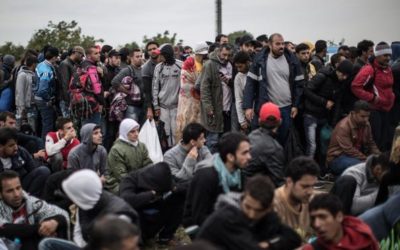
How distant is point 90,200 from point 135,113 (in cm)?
528

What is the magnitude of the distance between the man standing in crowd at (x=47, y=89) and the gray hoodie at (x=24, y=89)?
1.26 ft

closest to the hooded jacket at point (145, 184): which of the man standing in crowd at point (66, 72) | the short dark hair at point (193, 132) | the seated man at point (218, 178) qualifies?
the short dark hair at point (193, 132)

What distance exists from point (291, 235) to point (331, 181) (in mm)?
A: 5067

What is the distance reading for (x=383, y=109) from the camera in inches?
382

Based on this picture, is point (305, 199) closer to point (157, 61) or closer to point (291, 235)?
point (291, 235)

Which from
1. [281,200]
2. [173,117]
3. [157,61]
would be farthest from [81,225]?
[157,61]

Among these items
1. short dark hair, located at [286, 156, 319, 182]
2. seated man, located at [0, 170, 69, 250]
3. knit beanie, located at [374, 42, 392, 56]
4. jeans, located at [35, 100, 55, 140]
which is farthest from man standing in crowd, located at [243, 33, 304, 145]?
seated man, located at [0, 170, 69, 250]

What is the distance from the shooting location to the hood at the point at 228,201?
15.5 feet

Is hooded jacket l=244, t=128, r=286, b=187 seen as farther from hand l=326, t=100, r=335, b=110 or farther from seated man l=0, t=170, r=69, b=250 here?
hand l=326, t=100, r=335, b=110

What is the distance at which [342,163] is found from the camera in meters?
8.10

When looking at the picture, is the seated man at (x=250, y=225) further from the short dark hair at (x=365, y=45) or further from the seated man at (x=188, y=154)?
the short dark hair at (x=365, y=45)

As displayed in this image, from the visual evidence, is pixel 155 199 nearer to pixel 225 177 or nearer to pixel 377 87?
pixel 225 177

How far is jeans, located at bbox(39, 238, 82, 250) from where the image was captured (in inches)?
218

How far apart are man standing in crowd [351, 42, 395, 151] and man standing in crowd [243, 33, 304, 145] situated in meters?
0.97
